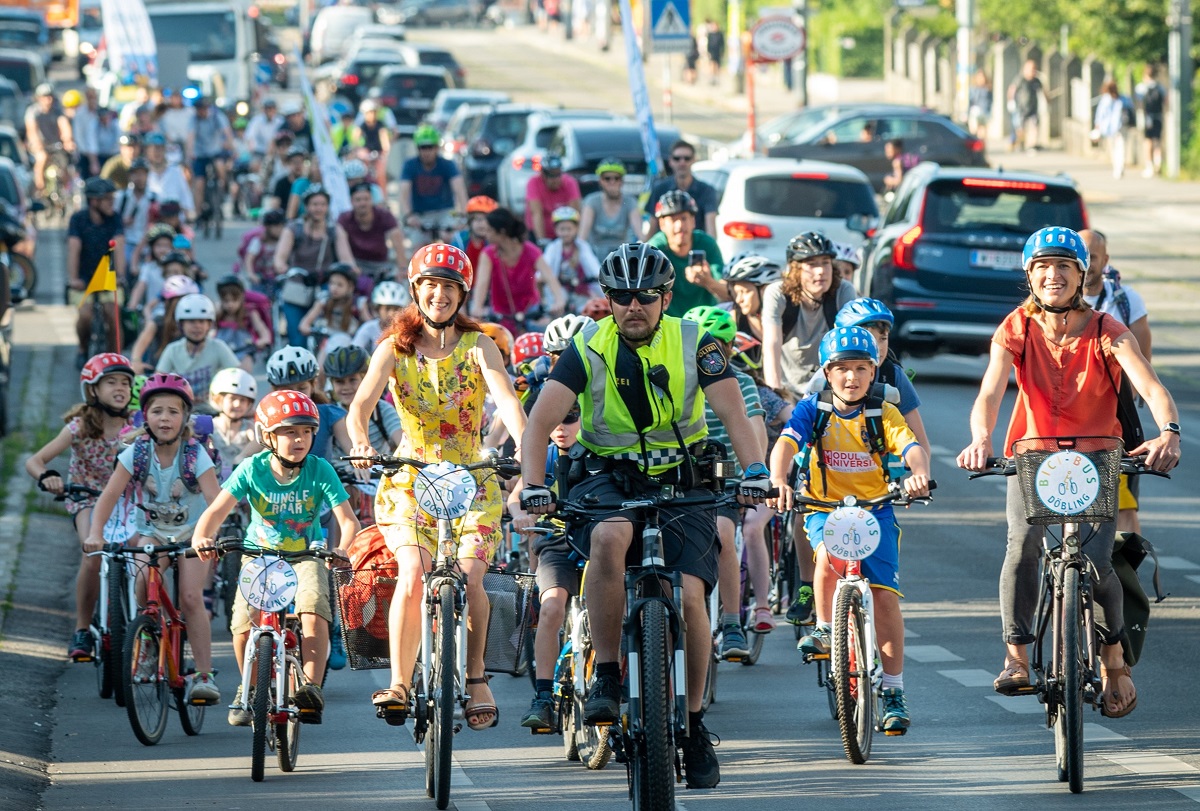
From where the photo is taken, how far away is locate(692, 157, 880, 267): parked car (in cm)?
2247

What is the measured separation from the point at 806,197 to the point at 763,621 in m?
12.9

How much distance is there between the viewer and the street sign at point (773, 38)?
3694cm

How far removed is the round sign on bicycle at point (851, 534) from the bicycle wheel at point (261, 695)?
6.88 feet

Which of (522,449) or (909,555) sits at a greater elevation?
(522,449)

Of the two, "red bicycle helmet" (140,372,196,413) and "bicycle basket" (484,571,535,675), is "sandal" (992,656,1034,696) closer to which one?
"bicycle basket" (484,571,535,675)

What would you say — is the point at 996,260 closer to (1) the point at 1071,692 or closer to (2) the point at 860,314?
(2) the point at 860,314

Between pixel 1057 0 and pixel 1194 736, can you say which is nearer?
pixel 1194 736

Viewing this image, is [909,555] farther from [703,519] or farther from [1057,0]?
[1057,0]

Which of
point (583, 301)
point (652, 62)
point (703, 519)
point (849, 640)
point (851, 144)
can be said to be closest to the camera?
point (703, 519)

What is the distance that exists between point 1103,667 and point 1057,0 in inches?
1598

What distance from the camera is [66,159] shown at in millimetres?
36719

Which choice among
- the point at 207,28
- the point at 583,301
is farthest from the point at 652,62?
the point at 583,301

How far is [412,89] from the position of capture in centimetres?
5284

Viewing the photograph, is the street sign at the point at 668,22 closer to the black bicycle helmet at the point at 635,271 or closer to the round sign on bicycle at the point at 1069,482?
the round sign on bicycle at the point at 1069,482
